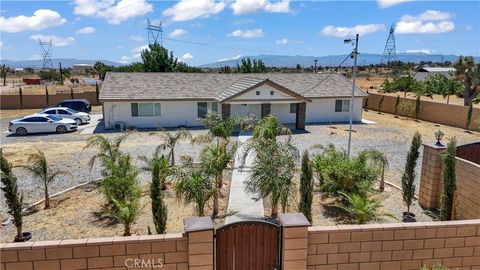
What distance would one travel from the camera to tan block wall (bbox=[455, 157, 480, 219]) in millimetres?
9625

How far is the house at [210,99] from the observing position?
26.4 m

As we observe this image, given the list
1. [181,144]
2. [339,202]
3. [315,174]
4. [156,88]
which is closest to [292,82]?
[156,88]

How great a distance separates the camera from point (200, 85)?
29.7 meters

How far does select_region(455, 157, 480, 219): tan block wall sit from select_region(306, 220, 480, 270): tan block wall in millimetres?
3274

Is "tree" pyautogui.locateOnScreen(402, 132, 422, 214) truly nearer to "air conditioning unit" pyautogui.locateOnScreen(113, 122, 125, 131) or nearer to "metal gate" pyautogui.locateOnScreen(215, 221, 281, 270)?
"metal gate" pyautogui.locateOnScreen(215, 221, 281, 270)

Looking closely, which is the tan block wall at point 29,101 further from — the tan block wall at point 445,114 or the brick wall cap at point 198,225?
the brick wall cap at point 198,225

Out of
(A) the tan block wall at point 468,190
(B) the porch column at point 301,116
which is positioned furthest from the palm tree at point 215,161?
(B) the porch column at point 301,116

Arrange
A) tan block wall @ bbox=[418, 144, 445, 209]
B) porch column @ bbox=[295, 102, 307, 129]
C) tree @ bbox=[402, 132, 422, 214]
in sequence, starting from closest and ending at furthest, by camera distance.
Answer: tree @ bbox=[402, 132, 422, 214]
tan block wall @ bbox=[418, 144, 445, 209]
porch column @ bbox=[295, 102, 307, 129]

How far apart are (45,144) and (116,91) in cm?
710

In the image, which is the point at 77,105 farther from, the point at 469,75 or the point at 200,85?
the point at 469,75

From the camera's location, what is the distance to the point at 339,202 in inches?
461

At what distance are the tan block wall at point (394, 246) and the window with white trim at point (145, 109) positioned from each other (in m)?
22.6

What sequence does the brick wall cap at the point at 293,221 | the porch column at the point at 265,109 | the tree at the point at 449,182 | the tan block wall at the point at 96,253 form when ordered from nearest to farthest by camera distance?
the tan block wall at the point at 96,253
the brick wall cap at the point at 293,221
the tree at the point at 449,182
the porch column at the point at 265,109

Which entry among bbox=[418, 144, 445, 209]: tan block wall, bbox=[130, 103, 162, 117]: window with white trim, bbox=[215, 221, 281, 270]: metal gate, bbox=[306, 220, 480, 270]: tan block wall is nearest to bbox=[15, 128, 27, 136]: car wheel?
bbox=[130, 103, 162, 117]: window with white trim
